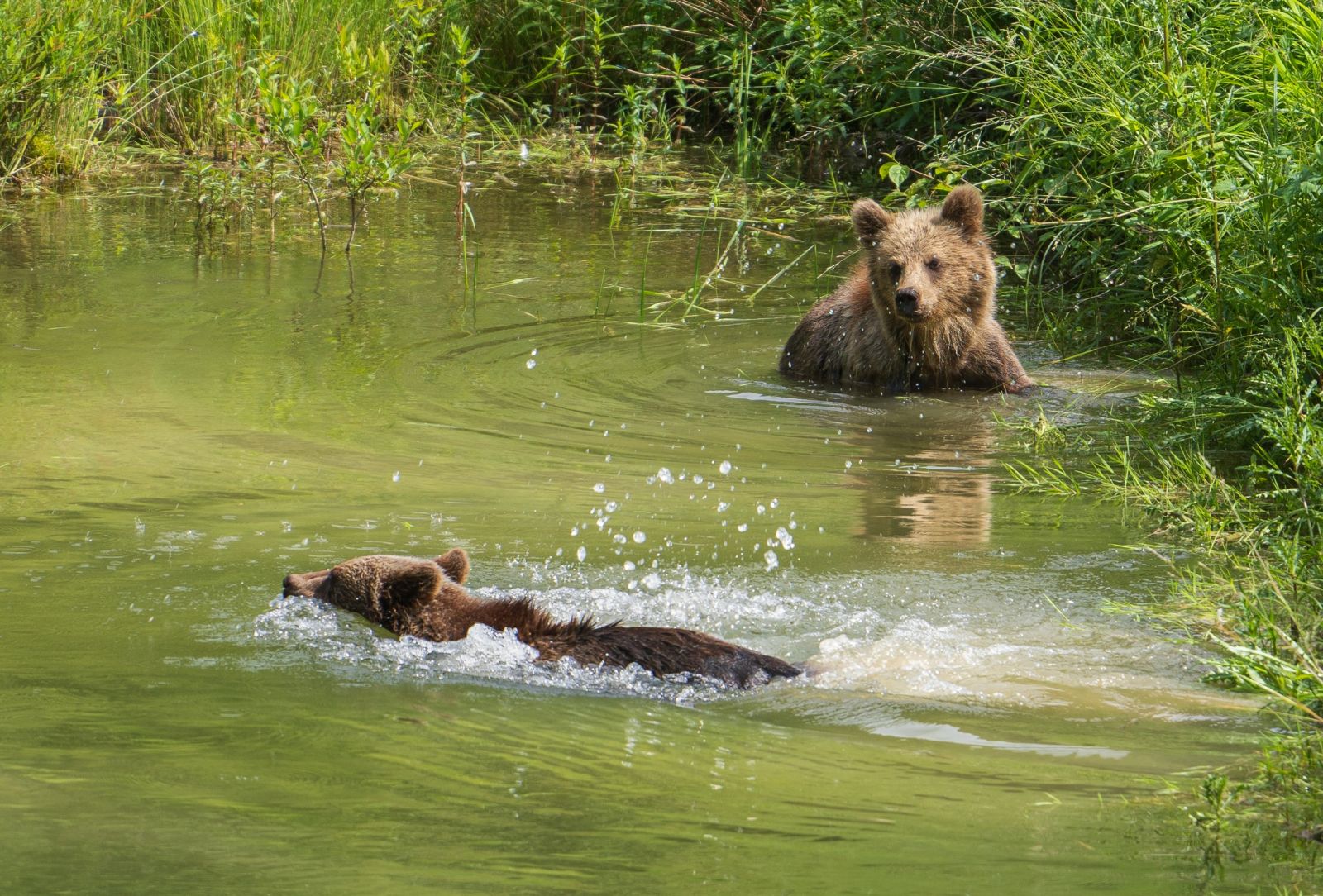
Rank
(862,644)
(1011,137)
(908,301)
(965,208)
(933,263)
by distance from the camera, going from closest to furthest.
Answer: (862,644) < (908,301) < (933,263) < (965,208) < (1011,137)

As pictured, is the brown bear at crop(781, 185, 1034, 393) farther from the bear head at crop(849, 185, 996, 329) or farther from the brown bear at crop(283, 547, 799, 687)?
the brown bear at crop(283, 547, 799, 687)

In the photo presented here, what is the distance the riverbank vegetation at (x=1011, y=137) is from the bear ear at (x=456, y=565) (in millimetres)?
2364

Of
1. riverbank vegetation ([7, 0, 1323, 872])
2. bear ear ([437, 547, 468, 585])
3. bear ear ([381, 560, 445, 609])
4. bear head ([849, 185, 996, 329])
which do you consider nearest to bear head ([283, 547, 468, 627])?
bear ear ([381, 560, 445, 609])

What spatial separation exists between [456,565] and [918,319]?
15.4 ft

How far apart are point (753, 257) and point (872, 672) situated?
7596mm

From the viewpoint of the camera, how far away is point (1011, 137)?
11.2m

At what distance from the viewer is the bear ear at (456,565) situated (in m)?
5.71

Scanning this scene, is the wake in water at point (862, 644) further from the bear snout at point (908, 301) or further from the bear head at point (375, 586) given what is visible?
the bear snout at point (908, 301)

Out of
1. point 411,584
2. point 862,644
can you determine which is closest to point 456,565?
point 411,584

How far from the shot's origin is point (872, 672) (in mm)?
5102

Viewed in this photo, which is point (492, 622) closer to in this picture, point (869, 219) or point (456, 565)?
point (456, 565)

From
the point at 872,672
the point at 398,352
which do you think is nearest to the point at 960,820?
the point at 872,672

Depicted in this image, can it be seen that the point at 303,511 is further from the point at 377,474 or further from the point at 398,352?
the point at 398,352

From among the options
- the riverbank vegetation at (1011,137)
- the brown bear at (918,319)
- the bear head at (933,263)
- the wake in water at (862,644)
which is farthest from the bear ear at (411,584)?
the bear head at (933,263)
